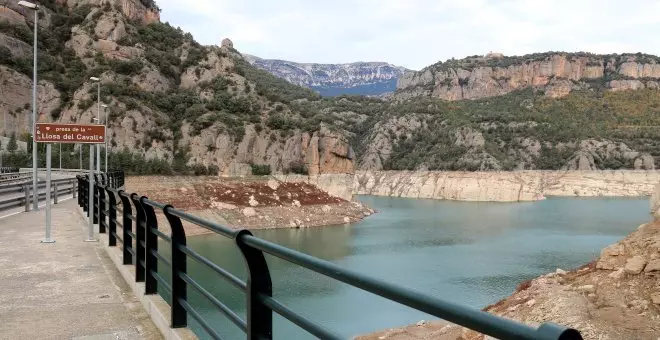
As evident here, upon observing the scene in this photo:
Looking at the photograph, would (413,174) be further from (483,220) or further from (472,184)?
(483,220)

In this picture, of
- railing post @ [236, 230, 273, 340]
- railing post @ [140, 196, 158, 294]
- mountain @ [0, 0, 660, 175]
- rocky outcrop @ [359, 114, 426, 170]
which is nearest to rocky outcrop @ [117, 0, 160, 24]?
mountain @ [0, 0, 660, 175]

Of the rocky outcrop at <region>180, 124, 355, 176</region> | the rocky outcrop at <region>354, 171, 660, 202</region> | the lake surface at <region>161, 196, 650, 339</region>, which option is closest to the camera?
the lake surface at <region>161, 196, 650, 339</region>

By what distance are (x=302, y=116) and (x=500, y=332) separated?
77.4 metres

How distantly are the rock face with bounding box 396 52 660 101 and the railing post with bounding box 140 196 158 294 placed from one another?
156m

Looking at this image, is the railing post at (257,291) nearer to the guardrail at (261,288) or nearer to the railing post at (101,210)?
the guardrail at (261,288)

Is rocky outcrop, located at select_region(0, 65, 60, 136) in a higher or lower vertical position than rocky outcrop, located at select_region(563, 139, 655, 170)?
higher

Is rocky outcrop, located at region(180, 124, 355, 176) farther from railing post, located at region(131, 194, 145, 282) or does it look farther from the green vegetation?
railing post, located at region(131, 194, 145, 282)

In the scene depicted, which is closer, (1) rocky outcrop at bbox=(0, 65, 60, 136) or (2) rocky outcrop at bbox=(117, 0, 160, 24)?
(1) rocky outcrop at bbox=(0, 65, 60, 136)

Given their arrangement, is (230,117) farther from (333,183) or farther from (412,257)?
(412,257)

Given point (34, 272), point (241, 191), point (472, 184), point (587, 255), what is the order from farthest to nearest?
point (472, 184) < point (241, 191) < point (587, 255) < point (34, 272)

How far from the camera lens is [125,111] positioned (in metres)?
63.2

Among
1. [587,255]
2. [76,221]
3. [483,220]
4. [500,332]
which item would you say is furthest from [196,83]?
[500,332]

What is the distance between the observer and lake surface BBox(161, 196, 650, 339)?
20.5m

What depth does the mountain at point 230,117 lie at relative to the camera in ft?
208
